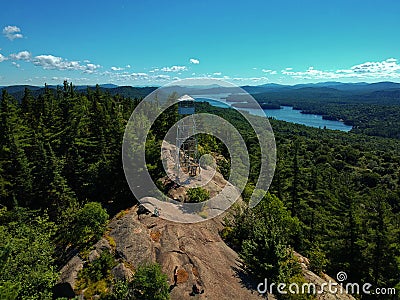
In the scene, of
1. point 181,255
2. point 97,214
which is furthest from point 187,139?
point 181,255

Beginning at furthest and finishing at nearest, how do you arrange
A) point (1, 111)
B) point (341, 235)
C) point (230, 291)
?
point (1, 111)
point (341, 235)
point (230, 291)

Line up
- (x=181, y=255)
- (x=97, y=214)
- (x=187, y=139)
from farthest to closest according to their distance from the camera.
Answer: (x=187, y=139), (x=97, y=214), (x=181, y=255)

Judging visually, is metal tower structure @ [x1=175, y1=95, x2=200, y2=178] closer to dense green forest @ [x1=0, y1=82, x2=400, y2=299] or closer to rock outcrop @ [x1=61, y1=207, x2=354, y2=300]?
dense green forest @ [x1=0, y1=82, x2=400, y2=299]

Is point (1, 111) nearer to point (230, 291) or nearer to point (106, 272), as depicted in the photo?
point (106, 272)

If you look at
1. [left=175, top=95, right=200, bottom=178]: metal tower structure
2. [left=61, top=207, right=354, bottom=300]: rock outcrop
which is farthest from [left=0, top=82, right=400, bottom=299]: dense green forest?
[left=175, top=95, right=200, bottom=178]: metal tower structure

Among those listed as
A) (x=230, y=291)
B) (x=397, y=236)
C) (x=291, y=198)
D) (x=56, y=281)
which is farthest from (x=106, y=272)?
(x=291, y=198)

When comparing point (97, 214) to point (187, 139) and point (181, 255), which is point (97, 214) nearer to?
point (181, 255)
